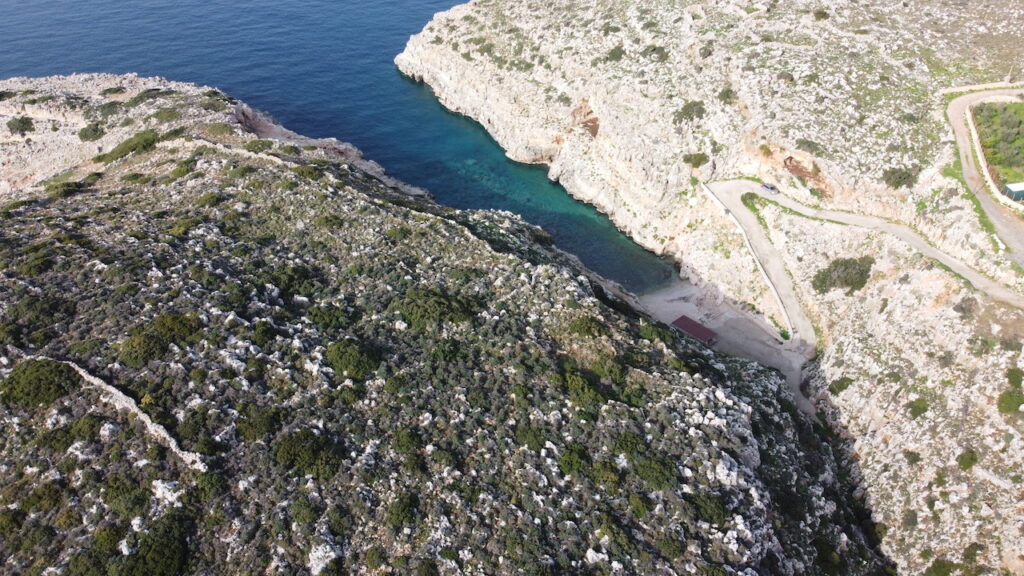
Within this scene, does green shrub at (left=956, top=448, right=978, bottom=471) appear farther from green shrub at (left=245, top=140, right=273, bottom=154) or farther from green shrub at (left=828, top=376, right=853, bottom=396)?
green shrub at (left=245, top=140, right=273, bottom=154)

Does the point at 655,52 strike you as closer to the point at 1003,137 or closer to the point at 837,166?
the point at 837,166

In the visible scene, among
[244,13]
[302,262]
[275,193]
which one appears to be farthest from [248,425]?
[244,13]

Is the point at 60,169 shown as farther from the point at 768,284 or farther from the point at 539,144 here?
the point at 768,284

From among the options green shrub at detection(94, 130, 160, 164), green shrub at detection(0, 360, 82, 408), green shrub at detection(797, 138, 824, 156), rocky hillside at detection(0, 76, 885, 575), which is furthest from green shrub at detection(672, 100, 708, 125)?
green shrub at detection(0, 360, 82, 408)

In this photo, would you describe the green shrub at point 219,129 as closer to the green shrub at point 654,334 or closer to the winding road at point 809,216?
the winding road at point 809,216

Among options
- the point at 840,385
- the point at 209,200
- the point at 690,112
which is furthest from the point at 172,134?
the point at 840,385

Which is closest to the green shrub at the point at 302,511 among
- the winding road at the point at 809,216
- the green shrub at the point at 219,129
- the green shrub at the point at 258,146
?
the winding road at the point at 809,216
